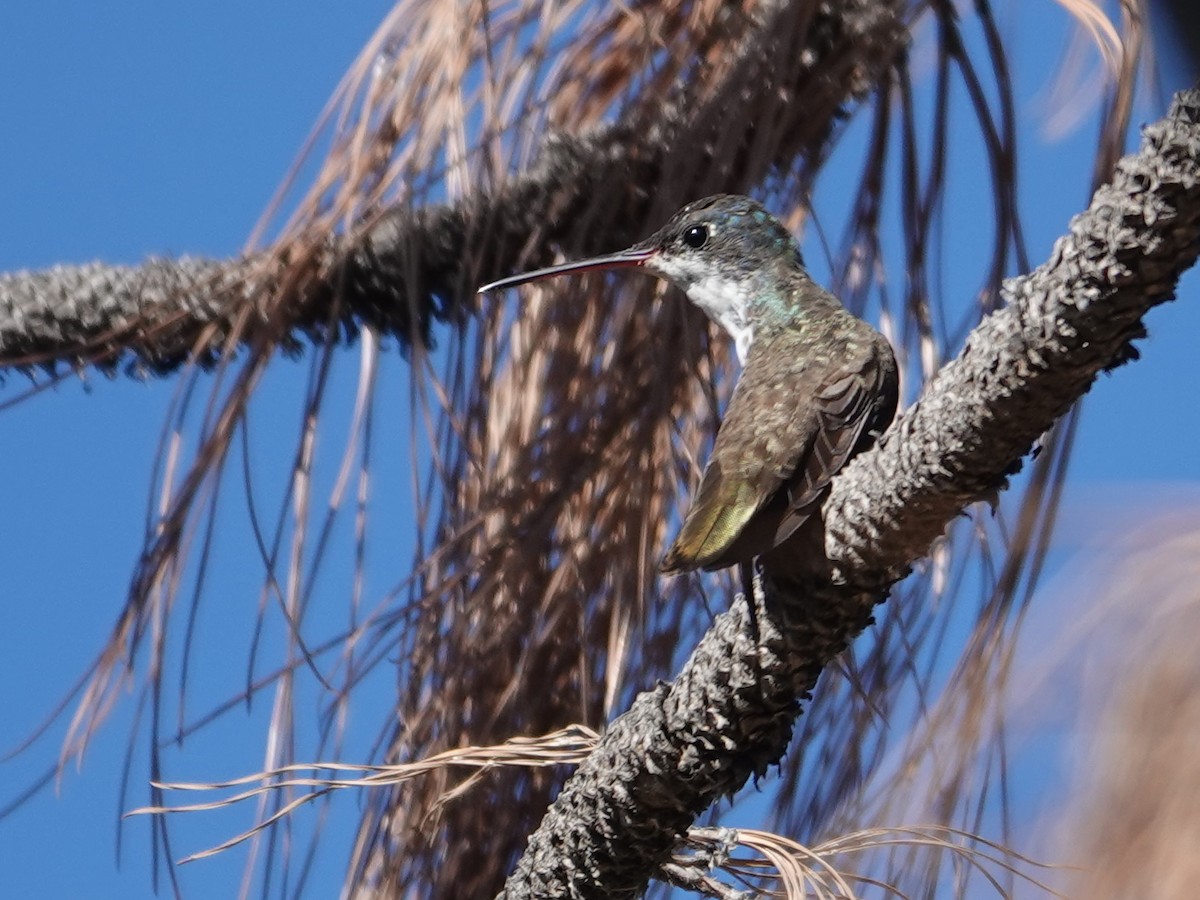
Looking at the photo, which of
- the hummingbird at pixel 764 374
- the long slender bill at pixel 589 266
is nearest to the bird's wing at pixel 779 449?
the hummingbird at pixel 764 374

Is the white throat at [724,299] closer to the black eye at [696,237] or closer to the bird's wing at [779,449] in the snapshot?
the black eye at [696,237]

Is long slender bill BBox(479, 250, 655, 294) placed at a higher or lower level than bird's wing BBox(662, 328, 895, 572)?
higher

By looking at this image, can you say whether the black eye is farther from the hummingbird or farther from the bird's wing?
the bird's wing

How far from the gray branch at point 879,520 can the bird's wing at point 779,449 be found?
87 millimetres

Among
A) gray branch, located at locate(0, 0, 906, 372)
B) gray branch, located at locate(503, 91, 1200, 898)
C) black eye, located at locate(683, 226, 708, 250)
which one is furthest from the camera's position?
black eye, located at locate(683, 226, 708, 250)

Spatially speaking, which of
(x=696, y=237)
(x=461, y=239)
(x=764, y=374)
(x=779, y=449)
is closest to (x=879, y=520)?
(x=779, y=449)

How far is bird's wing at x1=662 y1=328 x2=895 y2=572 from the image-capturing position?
1350mm

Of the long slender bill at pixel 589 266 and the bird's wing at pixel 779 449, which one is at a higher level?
the long slender bill at pixel 589 266

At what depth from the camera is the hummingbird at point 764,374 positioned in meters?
1.37

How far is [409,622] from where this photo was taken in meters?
1.56

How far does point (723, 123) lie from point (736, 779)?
0.63 metres

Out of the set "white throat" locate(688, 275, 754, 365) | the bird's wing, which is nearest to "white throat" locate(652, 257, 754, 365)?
"white throat" locate(688, 275, 754, 365)

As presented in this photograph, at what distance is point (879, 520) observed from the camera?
3.84 feet

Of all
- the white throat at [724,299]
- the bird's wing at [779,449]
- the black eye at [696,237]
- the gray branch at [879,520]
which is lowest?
the gray branch at [879,520]
